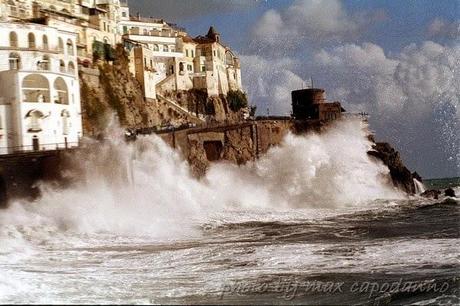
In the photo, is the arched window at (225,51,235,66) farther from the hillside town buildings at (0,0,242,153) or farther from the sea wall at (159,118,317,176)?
the sea wall at (159,118,317,176)

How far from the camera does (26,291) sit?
1581 centimetres

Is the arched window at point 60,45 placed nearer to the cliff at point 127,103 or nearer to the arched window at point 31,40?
the arched window at point 31,40

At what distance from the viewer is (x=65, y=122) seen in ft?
158

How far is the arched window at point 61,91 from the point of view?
1897 inches

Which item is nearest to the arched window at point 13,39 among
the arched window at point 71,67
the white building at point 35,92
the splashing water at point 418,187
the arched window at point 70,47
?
the white building at point 35,92

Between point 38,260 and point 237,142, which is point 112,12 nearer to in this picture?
point 237,142

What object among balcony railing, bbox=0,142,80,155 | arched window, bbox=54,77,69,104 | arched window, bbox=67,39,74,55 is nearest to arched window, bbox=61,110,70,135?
arched window, bbox=54,77,69,104

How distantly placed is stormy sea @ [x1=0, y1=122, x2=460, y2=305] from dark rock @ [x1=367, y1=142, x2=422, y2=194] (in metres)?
1.15

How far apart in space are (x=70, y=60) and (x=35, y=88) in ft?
29.2

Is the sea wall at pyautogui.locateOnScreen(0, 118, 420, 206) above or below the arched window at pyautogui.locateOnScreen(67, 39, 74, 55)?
below

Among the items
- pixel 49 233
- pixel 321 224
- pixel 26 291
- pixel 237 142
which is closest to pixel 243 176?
pixel 237 142

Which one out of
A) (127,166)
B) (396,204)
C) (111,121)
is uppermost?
(111,121)

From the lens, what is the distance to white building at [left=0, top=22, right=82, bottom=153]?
44.8 metres

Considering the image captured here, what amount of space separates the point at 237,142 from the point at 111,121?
12.5m
